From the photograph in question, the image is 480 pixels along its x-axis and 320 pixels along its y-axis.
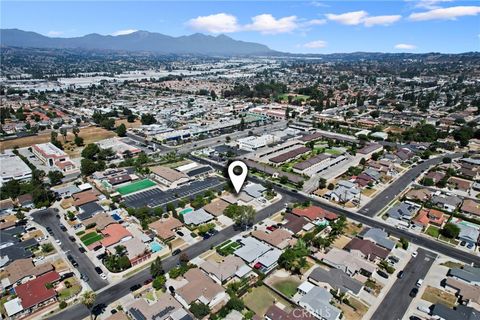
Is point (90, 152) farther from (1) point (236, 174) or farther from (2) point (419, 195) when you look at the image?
(2) point (419, 195)

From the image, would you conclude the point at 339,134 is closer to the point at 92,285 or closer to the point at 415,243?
the point at 415,243

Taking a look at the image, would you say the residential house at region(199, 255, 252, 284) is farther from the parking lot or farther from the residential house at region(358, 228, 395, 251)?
the parking lot

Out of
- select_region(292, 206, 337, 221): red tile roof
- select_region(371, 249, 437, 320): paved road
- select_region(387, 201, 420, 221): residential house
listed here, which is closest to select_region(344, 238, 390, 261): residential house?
select_region(371, 249, 437, 320): paved road

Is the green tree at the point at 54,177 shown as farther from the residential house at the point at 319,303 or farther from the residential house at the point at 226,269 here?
the residential house at the point at 319,303

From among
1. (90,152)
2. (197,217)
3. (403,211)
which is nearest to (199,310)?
(197,217)

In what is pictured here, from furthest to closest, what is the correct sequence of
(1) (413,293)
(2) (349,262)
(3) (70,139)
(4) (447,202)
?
(3) (70,139) < (4) (447,202) < (2) (349,262) < (1) (413,293)

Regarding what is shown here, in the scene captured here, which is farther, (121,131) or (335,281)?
(121,131)

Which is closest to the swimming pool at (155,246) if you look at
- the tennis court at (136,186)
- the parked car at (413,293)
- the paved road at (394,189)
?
the tennis court at (136,186)
